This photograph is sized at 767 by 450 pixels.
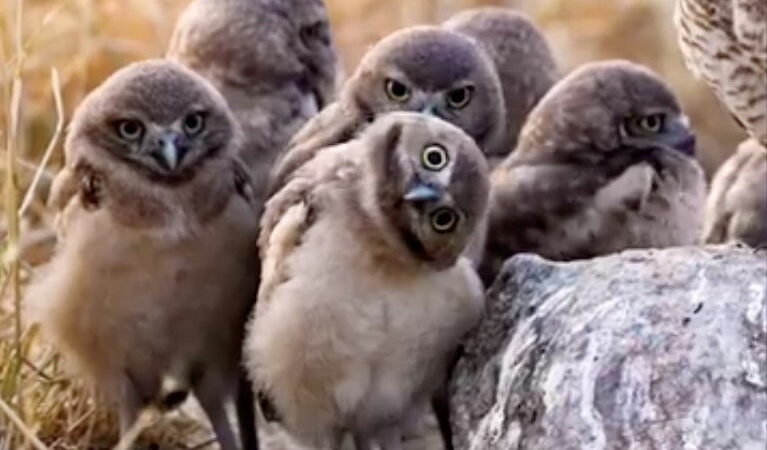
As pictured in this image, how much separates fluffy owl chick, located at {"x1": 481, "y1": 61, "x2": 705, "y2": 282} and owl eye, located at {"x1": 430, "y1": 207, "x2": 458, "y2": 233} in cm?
64

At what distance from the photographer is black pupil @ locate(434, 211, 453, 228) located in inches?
149

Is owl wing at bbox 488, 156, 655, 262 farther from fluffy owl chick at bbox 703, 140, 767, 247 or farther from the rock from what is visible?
the rock

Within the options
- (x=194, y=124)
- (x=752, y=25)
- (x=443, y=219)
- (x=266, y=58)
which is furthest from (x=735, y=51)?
(x=266, y=58)

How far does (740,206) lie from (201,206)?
1099 mm

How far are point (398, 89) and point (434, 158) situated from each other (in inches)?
27.2

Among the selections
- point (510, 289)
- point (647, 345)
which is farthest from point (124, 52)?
point (647, 345)

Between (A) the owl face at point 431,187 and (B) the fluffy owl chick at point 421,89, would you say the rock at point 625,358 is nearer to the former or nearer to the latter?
(A) the owl face at point 431,187

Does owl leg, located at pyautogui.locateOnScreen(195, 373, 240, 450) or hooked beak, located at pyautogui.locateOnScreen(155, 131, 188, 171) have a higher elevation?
hooked beak, located at pyautogui.locateOnScreen(155, 131, 188, 171)

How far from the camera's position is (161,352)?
431cm

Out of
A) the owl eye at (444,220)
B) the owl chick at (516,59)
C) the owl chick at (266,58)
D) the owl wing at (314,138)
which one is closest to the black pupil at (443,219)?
the owl eye at (444,220)

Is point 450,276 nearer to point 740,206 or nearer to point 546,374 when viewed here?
Answer: point 546,374

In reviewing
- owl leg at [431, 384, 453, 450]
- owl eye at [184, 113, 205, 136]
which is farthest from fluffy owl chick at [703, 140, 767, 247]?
owl eye at [184, 113, 205, 136]

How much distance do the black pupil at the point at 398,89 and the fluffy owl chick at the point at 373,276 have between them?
0.44 m

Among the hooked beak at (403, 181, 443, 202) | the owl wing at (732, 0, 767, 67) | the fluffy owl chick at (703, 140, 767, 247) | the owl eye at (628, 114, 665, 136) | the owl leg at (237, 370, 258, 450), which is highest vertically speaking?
the owl wing at (732, 0, 767, 67)
